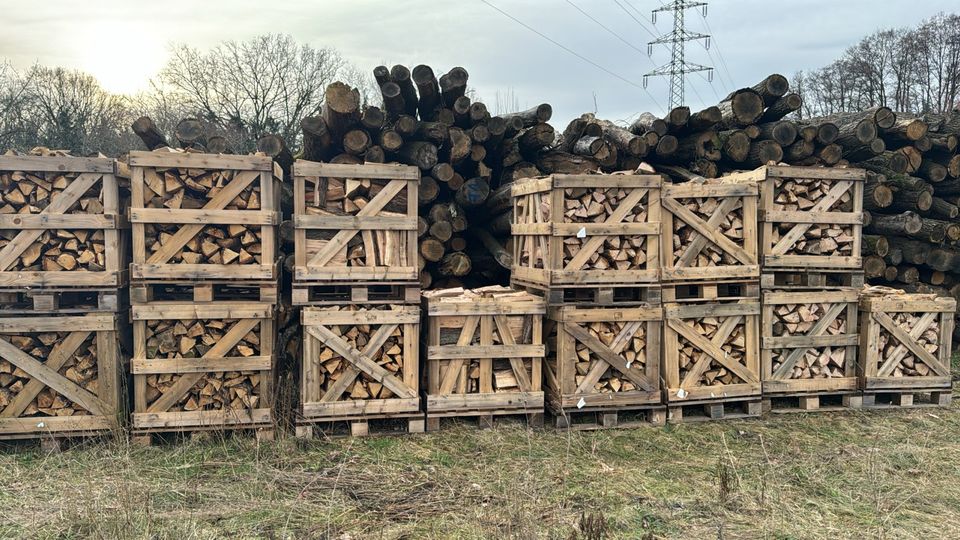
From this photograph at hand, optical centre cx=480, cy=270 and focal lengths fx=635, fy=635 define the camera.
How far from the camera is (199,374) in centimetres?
577

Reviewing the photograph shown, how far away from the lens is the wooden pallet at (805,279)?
268 inches

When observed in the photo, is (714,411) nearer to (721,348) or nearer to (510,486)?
(721,348)

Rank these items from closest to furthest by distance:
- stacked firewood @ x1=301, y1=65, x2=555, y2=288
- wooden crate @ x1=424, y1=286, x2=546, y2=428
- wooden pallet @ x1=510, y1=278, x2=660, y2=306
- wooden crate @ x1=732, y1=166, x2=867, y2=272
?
wooden crate @ x1=424, y1=286, x2=546, y2=428 → wooden pallet @ x1=510, y1=278, x2=660, y2=306 → wooden crate @ x1=732, y1=166, x2=867, y2=272 → stacked firewood @ x1=301, y1=65, x2=555, y2=288

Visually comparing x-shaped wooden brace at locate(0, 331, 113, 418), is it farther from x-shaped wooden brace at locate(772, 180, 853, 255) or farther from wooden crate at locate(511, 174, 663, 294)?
x-shaped wooden brace at locate(772, 180, 853, 255)

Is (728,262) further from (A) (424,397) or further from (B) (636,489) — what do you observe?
(A) (424,397)

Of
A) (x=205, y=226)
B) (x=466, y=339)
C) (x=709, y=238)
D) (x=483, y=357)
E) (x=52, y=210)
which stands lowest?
(x=483, y=357)

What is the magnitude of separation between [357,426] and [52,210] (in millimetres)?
3305

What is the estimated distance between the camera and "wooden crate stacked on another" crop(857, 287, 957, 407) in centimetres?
696

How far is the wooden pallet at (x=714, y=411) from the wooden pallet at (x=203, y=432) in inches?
157

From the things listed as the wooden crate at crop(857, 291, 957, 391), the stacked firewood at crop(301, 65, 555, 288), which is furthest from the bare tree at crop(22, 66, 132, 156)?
the wooden crate at crop(857, 291, 957, 391)

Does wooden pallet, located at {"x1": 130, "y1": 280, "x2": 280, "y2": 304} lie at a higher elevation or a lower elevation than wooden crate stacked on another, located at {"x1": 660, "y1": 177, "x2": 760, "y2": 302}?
lower

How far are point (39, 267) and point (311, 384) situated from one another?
2.60 meters

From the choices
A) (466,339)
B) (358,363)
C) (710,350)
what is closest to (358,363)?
(358,363)

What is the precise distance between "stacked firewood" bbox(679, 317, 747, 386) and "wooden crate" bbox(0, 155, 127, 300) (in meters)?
5.51
